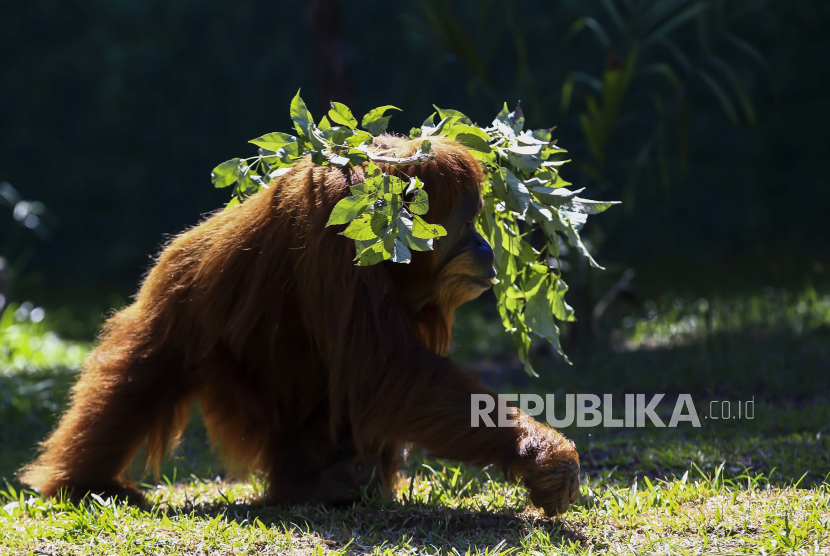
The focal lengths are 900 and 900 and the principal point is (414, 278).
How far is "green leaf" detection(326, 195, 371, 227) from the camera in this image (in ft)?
6.79

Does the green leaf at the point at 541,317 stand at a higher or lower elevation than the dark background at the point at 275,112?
lower

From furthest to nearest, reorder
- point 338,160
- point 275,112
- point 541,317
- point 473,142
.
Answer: point 275,112 → point 541,317 → point 473,142 → point 338,160

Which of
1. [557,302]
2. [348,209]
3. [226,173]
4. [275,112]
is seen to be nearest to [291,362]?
[226,173]

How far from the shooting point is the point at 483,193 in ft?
8.27

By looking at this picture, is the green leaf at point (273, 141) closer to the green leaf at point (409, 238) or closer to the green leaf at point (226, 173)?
the green leaf at point (226, 173)

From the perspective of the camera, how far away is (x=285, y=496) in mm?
2594

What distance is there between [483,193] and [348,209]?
560 mm

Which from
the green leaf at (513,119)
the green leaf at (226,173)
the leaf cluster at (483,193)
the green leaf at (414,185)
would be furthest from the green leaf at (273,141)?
the green leaf at (513,119)

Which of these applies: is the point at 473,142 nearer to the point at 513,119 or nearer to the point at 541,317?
the point at 513,119

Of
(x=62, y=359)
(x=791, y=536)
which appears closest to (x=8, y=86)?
(x=62, y=359)

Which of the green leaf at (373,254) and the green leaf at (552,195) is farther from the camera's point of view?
the green leaf at (552,195)

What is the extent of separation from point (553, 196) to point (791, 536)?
996 millimetres

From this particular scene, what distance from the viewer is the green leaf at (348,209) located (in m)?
2.07

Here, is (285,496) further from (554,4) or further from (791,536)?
(554,4)
